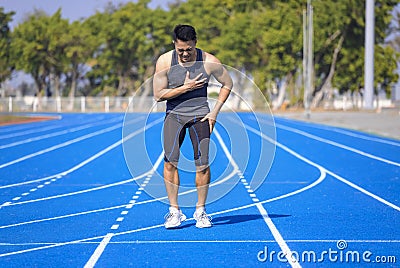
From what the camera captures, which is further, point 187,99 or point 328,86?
point 328,86

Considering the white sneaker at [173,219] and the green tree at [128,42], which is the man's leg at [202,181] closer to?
the white sneaker at [173,219]

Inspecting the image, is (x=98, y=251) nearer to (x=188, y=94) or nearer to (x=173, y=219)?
(x=173, y=219)

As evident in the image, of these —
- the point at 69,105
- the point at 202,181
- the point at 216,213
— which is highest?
the point at 202,181

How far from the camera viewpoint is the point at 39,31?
8562 centimetres

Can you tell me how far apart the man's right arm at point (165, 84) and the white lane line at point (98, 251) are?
59.8 inches

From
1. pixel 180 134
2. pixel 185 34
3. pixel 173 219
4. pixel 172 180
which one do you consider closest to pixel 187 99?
pixel 180 134

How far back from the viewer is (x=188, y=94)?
8141 mm

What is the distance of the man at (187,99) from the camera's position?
798cm

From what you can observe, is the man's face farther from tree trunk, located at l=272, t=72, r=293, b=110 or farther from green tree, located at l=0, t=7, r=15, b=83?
green tree, located at l=0, t=7, r=15, b=83

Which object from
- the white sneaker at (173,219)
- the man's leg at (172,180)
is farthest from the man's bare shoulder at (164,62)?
the white sneaker at (173,219)

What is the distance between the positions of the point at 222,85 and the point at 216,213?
193 cm

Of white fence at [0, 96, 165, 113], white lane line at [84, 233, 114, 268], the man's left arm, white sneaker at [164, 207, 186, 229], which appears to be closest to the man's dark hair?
the man's left arm

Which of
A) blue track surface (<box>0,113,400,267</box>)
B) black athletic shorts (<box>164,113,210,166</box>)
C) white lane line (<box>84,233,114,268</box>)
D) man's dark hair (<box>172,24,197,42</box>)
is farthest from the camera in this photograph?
black athletic shorts (<box>164,113,210,166</box>)

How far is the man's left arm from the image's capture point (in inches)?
322
